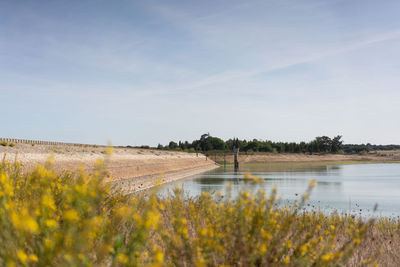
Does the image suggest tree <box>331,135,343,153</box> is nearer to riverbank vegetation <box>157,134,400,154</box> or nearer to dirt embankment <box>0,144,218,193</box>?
riverbank vegetation <box>157,134,400,154</box>

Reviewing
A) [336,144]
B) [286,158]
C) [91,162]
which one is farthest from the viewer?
[336,144]

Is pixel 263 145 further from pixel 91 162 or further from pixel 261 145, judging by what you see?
pixel 91 162

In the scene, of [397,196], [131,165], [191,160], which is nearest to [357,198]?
[397,196]

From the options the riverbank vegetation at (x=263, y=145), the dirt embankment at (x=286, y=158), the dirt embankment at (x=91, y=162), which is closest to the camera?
the dirt embankment at (x=91, y=162)

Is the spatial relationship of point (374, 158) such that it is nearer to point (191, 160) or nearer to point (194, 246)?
point (191, 160)

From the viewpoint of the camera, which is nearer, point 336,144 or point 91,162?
point 91,162

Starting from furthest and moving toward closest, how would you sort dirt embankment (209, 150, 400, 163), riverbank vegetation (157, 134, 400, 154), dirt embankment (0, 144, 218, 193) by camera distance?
riverbank vegetation (157, 134, 400, 154), dirt embankment (209, 150, 400, 163), dirt embankment (0, 144, 218, 193)

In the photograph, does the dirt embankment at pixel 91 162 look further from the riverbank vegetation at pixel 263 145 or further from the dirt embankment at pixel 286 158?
the riverbank vegetation at pixel 263 145

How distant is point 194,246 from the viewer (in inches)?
181

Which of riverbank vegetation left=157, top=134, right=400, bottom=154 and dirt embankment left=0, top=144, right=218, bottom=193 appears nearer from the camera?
dirt embankment left=0, top=144, right=218, bottom=193

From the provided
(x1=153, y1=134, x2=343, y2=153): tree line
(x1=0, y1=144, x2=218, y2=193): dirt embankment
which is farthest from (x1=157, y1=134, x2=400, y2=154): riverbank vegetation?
(x1=0, y1=144, x2=218, y2=193): dirt embankment

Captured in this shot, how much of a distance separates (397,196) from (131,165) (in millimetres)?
24954

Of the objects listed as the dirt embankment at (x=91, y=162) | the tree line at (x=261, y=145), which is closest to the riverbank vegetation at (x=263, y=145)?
the tree line at (x=261, y=145)

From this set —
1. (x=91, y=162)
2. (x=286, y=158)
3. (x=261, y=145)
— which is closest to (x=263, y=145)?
(x=261, y=145)
